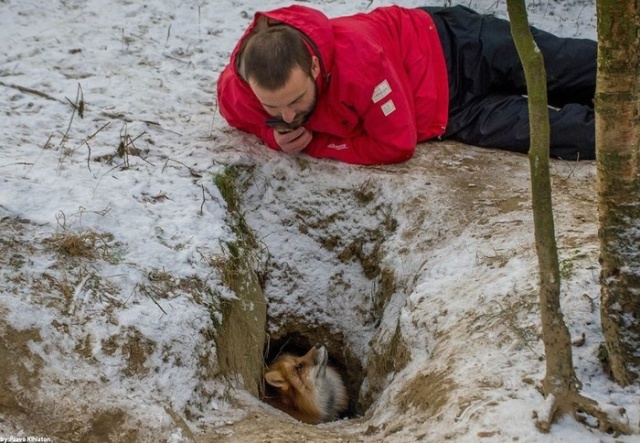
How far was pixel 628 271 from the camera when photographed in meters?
2.63

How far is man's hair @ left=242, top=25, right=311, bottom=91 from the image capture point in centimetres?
412

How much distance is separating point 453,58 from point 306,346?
241 centimetres

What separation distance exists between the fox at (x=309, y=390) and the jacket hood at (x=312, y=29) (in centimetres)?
190

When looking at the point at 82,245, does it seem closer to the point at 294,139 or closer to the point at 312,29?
the point at 294,139

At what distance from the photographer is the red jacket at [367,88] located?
4.47m

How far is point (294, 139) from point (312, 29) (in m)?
0.77

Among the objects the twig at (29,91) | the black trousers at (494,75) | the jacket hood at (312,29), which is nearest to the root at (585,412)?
the jacket hood at (312,29)

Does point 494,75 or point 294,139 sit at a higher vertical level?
point 494,75

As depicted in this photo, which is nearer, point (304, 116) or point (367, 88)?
point (367, 88)

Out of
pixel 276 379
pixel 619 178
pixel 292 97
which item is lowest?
pixel 276 379

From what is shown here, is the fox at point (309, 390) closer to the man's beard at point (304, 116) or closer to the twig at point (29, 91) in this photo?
the man's beard at point (304, 116)

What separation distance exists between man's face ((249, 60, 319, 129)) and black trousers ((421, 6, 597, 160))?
4.27ft

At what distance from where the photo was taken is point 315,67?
4.33 m

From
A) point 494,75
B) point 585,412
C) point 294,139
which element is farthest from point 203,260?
point 494,75
